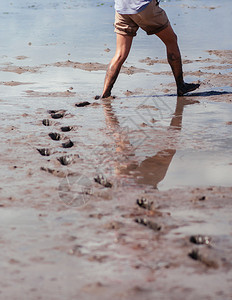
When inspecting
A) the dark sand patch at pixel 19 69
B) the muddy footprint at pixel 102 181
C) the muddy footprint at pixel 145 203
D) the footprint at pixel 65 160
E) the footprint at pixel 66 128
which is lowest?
the dark sand patch at pixel 19 69

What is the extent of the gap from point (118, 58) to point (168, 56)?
23.3 inches

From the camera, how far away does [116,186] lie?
11.9 ft

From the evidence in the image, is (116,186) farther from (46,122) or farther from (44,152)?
(46,122)

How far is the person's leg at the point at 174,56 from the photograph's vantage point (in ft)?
20.9

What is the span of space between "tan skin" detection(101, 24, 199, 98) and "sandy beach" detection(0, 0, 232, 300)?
161 mm

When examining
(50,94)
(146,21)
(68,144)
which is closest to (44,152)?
(68,144)

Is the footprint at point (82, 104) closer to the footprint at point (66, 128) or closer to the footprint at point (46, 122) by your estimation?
the footprint at point (46, 122)

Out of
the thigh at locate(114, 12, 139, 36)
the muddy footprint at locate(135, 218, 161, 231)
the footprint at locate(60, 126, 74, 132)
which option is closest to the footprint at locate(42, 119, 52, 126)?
the footprint at locate(60, 126, 74, 132)

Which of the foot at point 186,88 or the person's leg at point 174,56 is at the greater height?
the person's leg at point 174,56

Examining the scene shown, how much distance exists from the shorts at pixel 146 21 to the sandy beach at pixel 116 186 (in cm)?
78

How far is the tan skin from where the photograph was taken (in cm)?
634

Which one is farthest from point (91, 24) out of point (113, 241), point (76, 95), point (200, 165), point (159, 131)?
point (113, 241)

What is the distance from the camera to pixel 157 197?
3.45 metres

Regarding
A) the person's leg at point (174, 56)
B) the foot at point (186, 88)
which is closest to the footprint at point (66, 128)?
the person's leg at point (174, 56)
